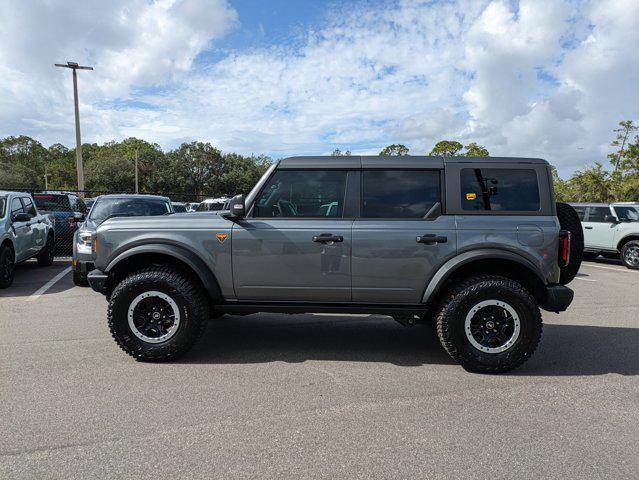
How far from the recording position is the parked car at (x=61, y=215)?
477 inches

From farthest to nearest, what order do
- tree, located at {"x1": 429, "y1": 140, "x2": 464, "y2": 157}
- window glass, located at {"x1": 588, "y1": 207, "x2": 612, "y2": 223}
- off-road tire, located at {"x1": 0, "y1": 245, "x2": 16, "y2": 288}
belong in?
tree, located at {"x1": 429, "y1": 140, "x2": 464, "y2": 157}, window glass, located at {"x1": 588, "y1": 207, "x2": 612, "y2": 223}, off-road tire, located at {"x1": 0, "y1": 245, "x2": 16, "y2": 288}

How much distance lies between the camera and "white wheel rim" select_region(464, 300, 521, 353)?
166 inches

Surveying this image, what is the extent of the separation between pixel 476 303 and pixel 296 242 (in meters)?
1.73

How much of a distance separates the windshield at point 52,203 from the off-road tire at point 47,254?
2.29 meters

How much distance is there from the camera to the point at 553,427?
3.23m

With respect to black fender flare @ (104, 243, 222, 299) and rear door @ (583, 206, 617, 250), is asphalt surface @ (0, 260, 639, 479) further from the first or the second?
rear door @ (583, 206, 617, 250)

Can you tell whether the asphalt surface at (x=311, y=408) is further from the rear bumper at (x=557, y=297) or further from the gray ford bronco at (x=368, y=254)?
the rear bumper at (x=557, y=297)

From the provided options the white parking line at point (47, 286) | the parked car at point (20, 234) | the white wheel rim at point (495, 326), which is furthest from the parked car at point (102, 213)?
the white wheel rim at point (495, 326)

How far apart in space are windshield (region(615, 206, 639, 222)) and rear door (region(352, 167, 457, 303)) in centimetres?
1050

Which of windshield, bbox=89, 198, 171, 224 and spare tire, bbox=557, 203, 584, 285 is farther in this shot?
windshield, bbox=89, 198, 171, 224

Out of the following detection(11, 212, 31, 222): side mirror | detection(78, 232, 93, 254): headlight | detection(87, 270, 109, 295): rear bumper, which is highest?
detection(11, 212, 31, 222): side mirror

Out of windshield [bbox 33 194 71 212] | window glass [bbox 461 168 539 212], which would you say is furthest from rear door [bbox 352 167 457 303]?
windshield [bbox 33 194 71 212]

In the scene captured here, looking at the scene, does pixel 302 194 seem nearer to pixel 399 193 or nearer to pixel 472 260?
pixel 399 193

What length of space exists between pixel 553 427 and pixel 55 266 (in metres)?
11.1
